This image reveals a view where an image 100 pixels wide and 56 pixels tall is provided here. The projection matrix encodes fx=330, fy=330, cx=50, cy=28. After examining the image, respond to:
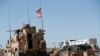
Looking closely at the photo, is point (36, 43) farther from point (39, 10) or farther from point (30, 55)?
point (39, 10)

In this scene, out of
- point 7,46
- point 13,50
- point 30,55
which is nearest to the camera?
point 30,55

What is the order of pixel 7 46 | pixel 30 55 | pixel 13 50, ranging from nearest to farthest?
1. pixel 30 55
2. pixel 13 50
3. pixel 7 46

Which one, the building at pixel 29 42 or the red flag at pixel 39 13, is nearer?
the building at pixel 29 42

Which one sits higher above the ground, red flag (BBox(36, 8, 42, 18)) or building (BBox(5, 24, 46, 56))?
red flag (BBox(36, 8, 42, 18))

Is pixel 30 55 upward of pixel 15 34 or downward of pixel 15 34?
downward

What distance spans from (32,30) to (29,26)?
0.56m

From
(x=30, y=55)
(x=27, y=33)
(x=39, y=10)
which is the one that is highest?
(x=39, y=10)

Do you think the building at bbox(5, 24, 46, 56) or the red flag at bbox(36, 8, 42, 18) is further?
the red flag at bbox(36, 8, 42, 18)

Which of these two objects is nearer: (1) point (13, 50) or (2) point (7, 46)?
(1) point (13, 50)

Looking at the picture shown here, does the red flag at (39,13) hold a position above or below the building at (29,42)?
above

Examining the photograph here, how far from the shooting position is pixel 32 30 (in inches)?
1459

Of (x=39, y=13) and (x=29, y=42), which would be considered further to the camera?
(x=39, y=13)

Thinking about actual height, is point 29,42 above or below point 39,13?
below

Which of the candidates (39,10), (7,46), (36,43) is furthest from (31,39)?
(7,46)
